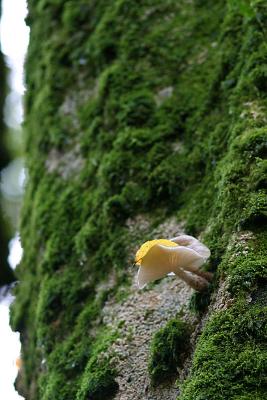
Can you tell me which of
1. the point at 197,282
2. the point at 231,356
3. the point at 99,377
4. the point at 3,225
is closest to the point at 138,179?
the point at 197,282

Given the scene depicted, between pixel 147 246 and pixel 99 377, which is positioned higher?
pixel 147 246

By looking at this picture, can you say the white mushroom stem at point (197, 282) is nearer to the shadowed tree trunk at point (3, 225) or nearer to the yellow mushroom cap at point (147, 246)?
the yellow mushroom cap at point (147, 246)

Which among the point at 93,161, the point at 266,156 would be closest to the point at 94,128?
the point at 93,161

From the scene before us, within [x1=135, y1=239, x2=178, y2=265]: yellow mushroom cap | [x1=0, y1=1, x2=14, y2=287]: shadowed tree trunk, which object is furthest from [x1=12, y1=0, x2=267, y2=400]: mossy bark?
[x1=0, y1=1, x2=14, y2=287]: shadowed tree trunk

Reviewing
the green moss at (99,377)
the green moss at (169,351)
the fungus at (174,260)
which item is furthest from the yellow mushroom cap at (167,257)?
the green moss at (99,377)

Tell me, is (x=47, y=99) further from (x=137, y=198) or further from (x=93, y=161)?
(x=137, y=198)

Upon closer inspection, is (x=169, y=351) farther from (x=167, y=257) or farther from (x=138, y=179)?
(x=138, y=179)
